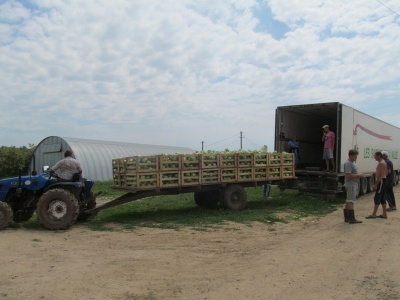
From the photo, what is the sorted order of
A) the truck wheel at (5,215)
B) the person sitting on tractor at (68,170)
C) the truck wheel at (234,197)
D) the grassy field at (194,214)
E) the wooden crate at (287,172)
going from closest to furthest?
the truck wheel at (5,215) → the person sitting on tractor at (68,170) → the grassy field at (194,214) → the truck wheel at (234,197) → the wooden crate at (287,172)

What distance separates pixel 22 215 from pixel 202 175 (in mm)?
4551

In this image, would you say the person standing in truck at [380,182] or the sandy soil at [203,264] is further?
the person standing in truck at [380,182]

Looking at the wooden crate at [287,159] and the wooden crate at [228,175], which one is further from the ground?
the wooden crate at [287,159]

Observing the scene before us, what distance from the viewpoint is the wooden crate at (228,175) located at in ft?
36.2

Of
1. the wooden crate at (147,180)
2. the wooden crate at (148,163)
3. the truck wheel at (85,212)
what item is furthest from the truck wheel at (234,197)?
→ the truck wheel at (85,212)

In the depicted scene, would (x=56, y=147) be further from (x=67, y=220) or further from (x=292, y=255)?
A: (x=292, y=255)

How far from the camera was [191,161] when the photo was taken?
34.5ft

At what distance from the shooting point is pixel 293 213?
37.6 feet

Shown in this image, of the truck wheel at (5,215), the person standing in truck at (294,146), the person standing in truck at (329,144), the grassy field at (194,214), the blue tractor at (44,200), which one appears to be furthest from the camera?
the person standing in truck at (294,146)

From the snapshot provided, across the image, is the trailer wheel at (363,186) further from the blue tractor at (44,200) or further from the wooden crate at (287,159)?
the blue tractor at (44,200)

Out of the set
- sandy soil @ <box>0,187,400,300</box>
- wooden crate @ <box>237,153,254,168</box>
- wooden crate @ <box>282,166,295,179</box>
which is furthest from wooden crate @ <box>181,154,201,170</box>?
wooden crate @ <box>282,166,295,179</box>

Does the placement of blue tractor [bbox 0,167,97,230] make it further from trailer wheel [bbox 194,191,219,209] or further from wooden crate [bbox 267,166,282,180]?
wooden crate [bbox 267,166,282,180]

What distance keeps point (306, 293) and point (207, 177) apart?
20.2 feet

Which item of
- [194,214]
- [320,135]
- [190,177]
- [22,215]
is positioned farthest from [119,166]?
[320,135]
